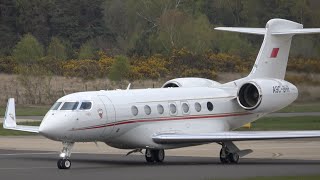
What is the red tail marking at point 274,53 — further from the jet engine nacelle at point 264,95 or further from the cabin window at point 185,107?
the cabin window at point 185,107

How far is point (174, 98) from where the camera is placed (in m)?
36.8

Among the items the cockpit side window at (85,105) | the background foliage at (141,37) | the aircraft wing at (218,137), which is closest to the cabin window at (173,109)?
the aircraft wing at (218,137)

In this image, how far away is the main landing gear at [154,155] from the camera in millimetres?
36188

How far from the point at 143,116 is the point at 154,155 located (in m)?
1.61

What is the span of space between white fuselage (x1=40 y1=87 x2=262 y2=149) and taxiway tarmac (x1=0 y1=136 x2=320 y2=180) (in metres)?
1.03

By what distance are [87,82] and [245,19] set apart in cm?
1127

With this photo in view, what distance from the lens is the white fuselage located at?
33469mm

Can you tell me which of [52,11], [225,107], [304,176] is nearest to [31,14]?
[52,11]

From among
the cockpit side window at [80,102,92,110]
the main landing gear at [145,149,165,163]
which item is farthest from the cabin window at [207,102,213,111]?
the cockpit side window at [80,102,92,110]

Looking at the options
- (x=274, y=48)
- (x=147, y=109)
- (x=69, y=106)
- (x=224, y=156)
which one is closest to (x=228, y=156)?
(x=224, y=156)

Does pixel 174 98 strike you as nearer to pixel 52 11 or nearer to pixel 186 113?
pixel 186 113

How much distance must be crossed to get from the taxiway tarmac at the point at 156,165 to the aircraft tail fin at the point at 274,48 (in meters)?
3.03

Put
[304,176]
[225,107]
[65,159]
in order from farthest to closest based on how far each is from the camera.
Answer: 1. [225,107]
2. [65,159]
3. [304,176]

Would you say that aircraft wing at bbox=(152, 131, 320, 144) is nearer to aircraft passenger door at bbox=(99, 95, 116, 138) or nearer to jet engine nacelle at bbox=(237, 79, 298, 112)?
aircraft passenger door at bbox=(99, 95, 116, 138)
